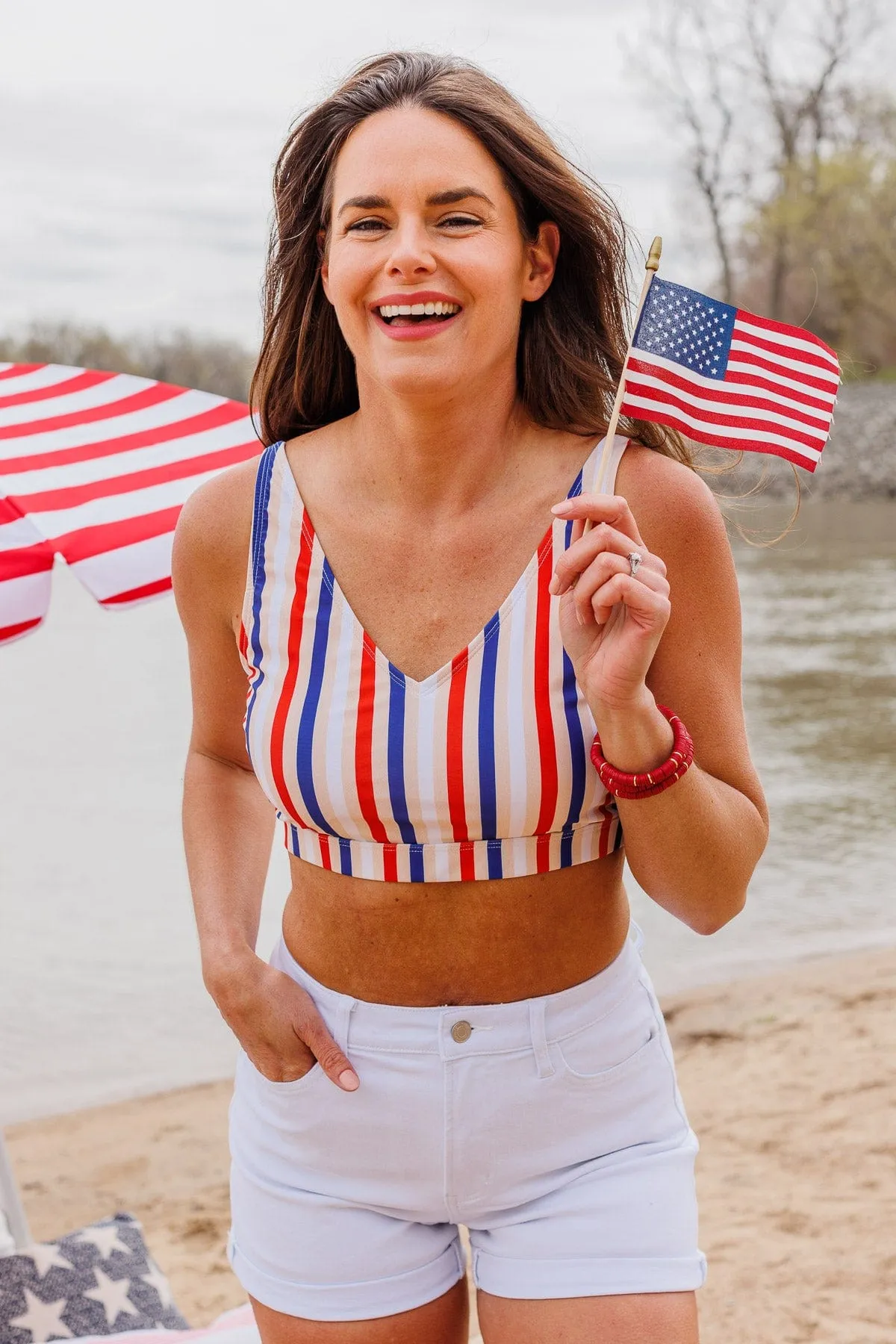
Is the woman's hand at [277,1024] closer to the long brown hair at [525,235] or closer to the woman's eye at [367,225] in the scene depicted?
the long brown hair at [525,235]

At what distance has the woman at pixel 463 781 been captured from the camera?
5.54 feet

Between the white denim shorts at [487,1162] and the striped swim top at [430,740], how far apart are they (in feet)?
0.66

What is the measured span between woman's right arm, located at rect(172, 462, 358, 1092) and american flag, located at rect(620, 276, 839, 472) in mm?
641

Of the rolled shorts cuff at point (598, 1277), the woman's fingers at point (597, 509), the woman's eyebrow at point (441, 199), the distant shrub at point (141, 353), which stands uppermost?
the woman's eyebrow at point (441, 199)

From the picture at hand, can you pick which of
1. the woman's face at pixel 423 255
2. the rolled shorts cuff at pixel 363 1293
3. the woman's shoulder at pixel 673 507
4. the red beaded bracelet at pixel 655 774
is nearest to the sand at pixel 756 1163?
the rolled shorts cuff at pixel 363 1293

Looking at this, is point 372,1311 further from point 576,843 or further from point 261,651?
point 261,651

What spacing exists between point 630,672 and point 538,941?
0.43 metres

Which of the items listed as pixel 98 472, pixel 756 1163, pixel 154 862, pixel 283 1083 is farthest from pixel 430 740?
pixel 154 862

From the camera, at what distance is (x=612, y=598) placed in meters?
1.52

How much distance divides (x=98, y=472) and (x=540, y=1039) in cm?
185

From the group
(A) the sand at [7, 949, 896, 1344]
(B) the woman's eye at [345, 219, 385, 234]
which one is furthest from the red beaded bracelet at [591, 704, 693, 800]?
(A) the sand at [7, 949, 896, 1344]

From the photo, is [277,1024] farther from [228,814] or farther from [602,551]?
[602,551]

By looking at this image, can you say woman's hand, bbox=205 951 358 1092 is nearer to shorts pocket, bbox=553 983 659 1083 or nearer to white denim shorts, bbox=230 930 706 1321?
white denim shorts, bbox=230 930 706 1321

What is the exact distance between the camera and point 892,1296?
3.49 metres
